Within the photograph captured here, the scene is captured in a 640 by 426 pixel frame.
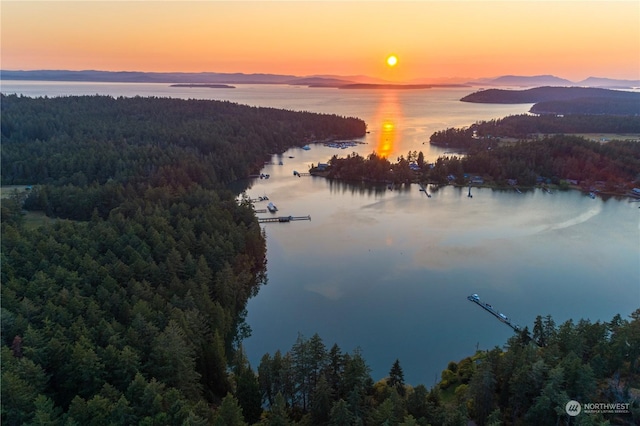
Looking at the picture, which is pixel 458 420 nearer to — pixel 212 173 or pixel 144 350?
pixel 144 350

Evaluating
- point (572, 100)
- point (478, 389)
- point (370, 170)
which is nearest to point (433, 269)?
point (478, 389)

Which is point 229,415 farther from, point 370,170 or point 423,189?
point 370,170

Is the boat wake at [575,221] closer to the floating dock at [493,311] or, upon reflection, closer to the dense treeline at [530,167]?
the dense treeline at [530,167]

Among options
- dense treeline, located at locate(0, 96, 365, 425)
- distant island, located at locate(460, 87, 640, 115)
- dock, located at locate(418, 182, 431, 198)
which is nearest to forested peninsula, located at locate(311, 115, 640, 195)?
dock, located at locate(418, 182, 431, 198)

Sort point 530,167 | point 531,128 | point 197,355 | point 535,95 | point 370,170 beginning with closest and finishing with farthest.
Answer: point 197,355 → point 530,167 → point 370,170 → point 531,128 → point 535,95

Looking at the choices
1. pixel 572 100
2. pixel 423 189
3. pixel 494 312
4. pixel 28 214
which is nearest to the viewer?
pixel 494 312

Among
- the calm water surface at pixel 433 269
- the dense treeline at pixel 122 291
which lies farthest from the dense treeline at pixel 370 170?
the dense treeline at pixel 122 291
